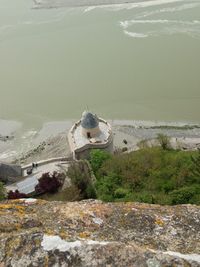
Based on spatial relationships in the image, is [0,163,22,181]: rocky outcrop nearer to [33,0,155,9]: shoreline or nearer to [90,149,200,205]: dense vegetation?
[90,149,200,205]: dense vegetation

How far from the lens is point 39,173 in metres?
19.4

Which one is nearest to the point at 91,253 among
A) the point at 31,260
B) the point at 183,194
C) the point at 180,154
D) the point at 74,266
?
the point at 74,266

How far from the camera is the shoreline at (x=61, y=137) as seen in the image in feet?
76.8

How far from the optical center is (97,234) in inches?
150

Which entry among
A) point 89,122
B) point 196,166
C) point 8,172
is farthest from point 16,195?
point 196,166

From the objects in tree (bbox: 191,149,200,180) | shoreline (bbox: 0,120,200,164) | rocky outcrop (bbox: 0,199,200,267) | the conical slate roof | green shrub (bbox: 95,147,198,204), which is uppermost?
rocky outcrop (bbox: 0,199,200,267)

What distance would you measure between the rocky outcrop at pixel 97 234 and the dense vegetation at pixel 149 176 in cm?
862

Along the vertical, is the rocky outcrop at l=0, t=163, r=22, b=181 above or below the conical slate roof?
below

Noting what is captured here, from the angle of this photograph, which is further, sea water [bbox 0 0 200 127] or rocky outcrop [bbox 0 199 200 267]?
sea water [bbox 0 0 200 127]

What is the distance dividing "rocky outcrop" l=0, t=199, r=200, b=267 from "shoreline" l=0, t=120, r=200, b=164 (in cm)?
1818

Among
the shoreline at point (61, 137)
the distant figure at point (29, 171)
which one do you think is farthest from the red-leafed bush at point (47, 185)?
the shoreline at point (61, 137)

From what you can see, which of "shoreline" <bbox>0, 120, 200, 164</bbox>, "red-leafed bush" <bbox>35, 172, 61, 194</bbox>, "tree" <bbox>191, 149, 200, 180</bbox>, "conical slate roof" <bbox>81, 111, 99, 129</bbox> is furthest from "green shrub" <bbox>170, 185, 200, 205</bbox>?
"shoreline" <bbox>0, 120, 200, 164</bbox>

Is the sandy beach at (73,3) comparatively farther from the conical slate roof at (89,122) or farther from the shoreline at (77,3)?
the conical slate roof at (89,122)

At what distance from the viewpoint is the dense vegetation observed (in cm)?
1370
